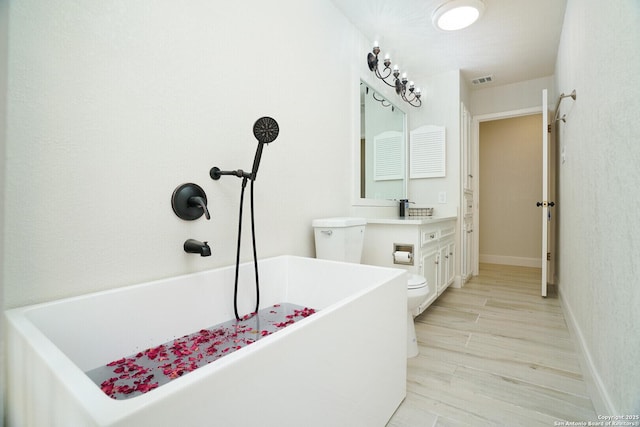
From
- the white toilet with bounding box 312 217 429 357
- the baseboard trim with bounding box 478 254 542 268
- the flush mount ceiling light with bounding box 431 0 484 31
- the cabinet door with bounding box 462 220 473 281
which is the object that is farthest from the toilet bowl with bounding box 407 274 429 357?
the baseboard trim with bounding box 478 254 542 268

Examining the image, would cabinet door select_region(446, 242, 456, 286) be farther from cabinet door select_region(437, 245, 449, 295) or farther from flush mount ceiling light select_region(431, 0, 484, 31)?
flush mount ceiling light select_region(431, 0, 484, 31)

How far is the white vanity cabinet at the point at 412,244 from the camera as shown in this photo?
Answer: 231 cm

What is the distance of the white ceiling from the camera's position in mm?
2381

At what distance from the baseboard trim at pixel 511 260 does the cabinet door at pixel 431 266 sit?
2.76 meters

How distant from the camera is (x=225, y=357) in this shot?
0.63 meters

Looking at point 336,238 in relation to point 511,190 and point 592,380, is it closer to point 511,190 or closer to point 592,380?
point 592,380

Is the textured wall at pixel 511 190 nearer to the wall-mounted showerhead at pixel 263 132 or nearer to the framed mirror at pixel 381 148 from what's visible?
the framed mirror at pixel 381 148

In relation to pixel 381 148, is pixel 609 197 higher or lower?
lower

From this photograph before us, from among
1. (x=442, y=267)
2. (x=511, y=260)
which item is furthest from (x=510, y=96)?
(x=442, y=267)

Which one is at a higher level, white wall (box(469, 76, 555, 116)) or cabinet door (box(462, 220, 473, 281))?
white wall (box(469, 76, 555, 116))

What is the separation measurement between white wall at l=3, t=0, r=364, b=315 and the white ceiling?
2.98 feet

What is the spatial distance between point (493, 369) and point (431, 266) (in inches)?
37.6

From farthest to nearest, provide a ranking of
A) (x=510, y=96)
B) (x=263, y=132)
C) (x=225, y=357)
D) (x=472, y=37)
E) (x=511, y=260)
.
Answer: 1. (x=511, y=260)
2. (x=510, y=96)
3. (x=472, y=37)
4. (x=263, y=132)
5. (x=225, y=357)

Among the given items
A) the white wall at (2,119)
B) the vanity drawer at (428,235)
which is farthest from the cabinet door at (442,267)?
the white wall at (2,119)
